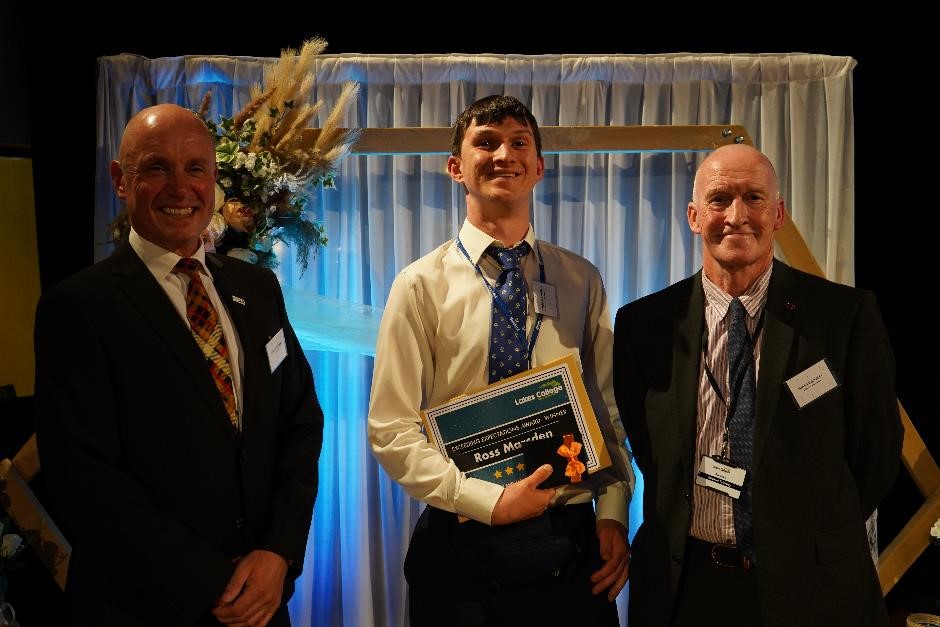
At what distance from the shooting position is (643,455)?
2.43 metres

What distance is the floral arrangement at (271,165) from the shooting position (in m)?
2.93

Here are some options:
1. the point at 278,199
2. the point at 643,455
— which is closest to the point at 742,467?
the point at 643,455

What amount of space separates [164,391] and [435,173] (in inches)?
89.2

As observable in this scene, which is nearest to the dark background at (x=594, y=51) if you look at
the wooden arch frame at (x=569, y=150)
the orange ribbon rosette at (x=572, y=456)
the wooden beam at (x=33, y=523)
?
the wooden arch frame at (x=569, y=150)

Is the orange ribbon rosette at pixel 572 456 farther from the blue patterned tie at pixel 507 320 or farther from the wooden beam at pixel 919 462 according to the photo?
the wooden beam at pixel 919 462

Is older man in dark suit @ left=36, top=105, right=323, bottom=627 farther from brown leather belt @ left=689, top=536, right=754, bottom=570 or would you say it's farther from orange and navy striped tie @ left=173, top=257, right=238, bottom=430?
brown leather belt @ left=689, top=536, right=754, bottom=570

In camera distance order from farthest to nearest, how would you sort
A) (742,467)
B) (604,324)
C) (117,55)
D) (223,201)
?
(117,55) → (223,201) → (604,324) → (742,467)

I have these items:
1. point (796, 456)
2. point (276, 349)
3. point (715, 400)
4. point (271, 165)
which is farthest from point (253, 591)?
point (271, 165)

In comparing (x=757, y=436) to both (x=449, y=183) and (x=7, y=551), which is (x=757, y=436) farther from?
(x=7, y=551)

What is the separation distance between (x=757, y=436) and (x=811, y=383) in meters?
0.18

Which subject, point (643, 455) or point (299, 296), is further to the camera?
point (299, 296)

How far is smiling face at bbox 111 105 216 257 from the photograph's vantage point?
2.11 meters

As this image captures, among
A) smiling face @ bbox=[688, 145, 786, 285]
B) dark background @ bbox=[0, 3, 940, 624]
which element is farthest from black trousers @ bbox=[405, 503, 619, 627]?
dark background @ bbox=[0, 3, 940, 624]

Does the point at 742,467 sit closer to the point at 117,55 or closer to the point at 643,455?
the point at 643,455
